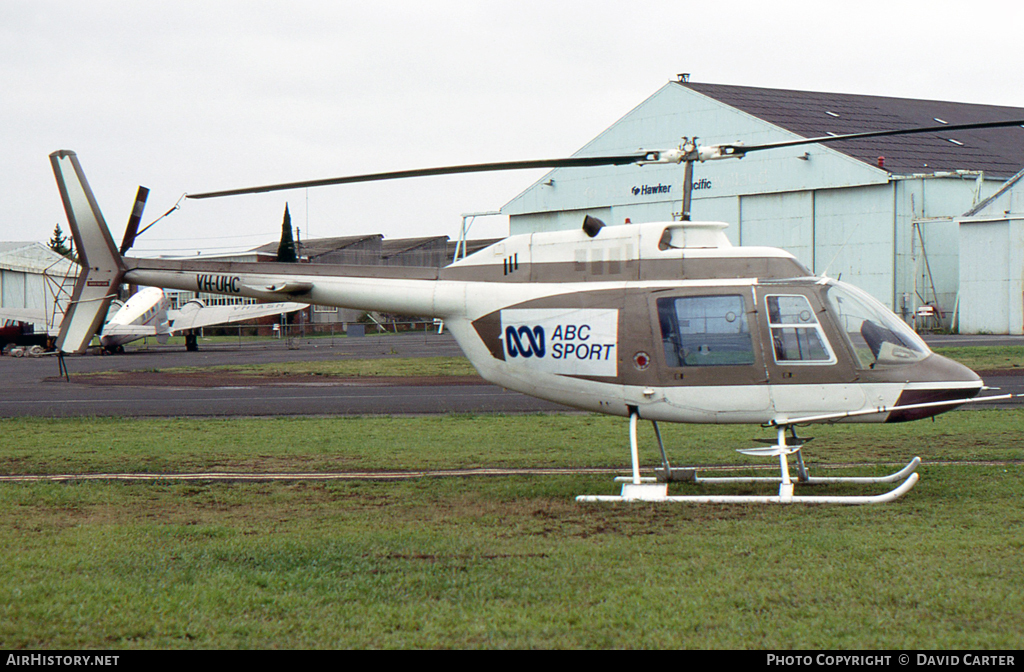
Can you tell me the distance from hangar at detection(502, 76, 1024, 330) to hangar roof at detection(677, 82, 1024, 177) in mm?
127

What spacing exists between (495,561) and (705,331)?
15.0 ft

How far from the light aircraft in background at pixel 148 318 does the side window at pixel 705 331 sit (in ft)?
144

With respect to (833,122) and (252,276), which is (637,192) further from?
(252,276)

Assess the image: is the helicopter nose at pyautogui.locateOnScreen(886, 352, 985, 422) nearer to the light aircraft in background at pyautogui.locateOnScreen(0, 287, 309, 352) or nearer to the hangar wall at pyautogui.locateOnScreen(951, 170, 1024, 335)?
the hangar wall at pyautogui.locateOnScreen(951, 170, 1024, 335)

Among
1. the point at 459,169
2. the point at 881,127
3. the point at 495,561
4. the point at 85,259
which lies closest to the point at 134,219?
the point at 85,259

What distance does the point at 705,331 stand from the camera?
11.8 m

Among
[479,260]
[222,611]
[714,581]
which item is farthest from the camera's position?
[479,260]

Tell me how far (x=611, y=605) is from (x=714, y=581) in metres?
1.03

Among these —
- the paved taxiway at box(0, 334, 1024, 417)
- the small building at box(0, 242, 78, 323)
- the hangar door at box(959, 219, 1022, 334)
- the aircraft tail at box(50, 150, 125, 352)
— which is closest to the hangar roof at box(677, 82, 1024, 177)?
the hangar door at box(959, 219, 1022, 334)

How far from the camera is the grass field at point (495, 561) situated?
6434mm

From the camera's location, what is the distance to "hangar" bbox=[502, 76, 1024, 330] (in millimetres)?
53812

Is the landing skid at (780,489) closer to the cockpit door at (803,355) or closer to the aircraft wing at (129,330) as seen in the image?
the cockpit door at (803,355)

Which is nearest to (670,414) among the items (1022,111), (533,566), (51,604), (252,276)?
(533,566)

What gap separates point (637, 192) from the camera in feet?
199
